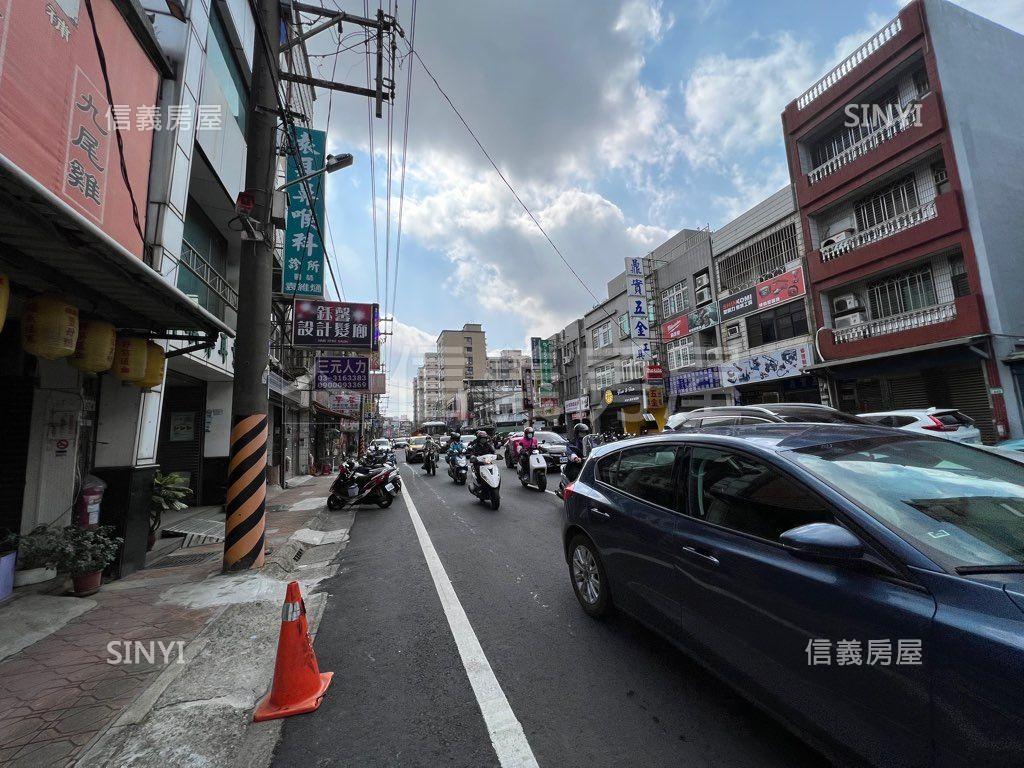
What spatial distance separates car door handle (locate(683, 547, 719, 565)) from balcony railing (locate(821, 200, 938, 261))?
15971 mm

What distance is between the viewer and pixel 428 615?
3.87 meters

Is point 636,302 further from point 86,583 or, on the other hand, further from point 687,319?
point 86,583

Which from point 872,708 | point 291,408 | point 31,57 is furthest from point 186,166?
point 291,408

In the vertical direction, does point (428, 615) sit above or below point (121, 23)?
below

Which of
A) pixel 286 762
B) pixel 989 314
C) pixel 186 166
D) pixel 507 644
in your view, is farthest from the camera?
pixel 989 314

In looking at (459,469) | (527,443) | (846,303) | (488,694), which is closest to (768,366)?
(846,303)

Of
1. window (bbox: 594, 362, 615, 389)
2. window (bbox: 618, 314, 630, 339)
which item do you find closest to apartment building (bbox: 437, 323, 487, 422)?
window (bbox: 594, 362, 615, 389)

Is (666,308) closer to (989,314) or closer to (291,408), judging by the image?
(989,314)

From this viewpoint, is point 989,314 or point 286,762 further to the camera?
point 989,314

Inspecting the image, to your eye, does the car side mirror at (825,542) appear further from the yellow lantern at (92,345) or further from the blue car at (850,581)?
the yellow lantern at (92,345)

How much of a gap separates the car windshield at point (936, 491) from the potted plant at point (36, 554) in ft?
21.1

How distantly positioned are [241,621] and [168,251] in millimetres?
5009

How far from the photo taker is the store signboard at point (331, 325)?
12078mm

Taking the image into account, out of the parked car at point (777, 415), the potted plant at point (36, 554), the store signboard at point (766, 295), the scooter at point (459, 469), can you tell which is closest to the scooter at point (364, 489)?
the scooter at point (459, 469)
